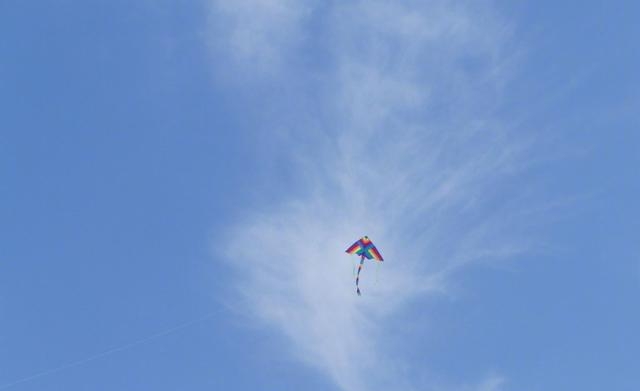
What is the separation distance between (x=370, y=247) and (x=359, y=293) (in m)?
6.53

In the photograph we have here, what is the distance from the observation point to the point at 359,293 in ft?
411

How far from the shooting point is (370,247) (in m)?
128
